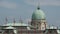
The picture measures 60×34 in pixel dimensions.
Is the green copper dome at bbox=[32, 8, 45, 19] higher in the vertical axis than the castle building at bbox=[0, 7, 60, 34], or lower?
higher

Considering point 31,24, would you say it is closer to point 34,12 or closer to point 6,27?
point 34,12

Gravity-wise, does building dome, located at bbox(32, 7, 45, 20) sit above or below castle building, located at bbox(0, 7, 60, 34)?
above

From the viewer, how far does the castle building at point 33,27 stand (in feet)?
419

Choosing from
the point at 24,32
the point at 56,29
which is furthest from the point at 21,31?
the point at 56,29

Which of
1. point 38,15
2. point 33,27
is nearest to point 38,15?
point 38,15

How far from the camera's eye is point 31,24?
14175 cm

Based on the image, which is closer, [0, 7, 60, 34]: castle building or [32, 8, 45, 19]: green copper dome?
[0, 7, 60, 34]: castle building

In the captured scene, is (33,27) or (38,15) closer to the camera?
(33,27)

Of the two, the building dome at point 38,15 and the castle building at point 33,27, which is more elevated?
the building dome at point 38,15

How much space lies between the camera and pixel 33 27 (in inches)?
5404

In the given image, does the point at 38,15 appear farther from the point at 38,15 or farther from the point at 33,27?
the point at 33,27

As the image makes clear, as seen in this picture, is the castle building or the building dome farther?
the building dome

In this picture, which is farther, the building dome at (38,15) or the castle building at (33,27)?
the building dome at (38,15)

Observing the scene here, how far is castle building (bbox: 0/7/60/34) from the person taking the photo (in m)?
128
